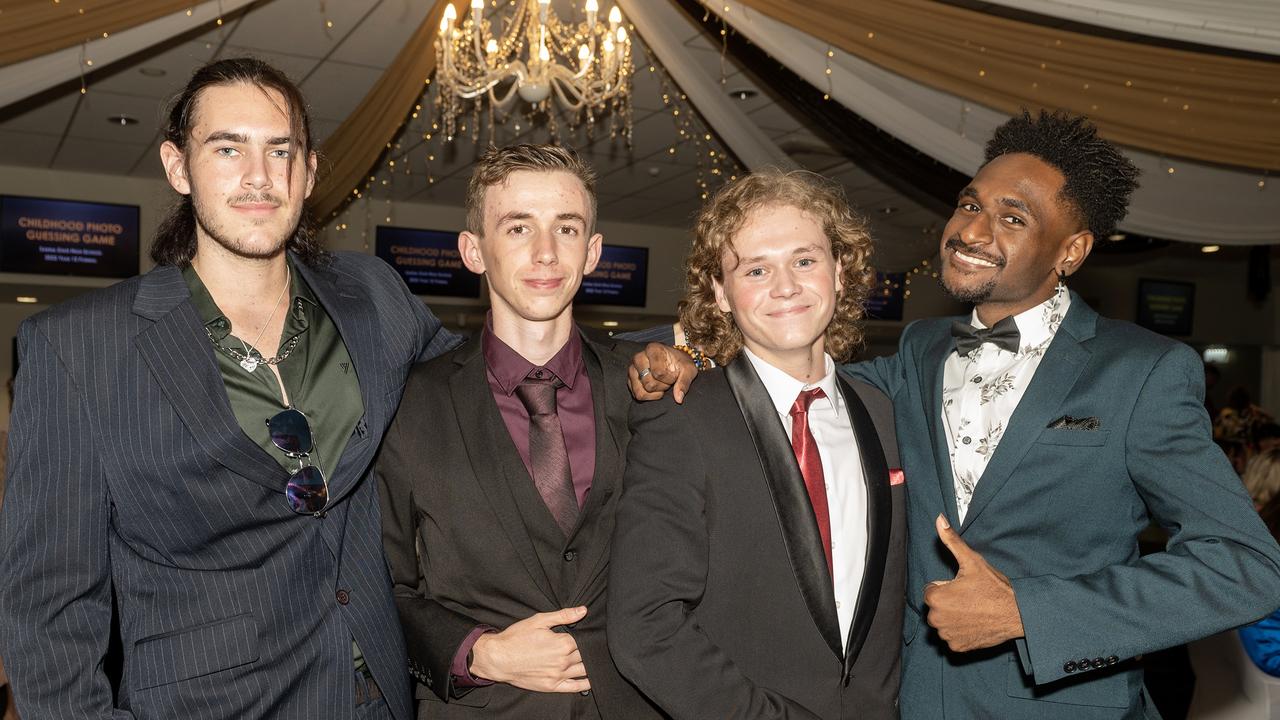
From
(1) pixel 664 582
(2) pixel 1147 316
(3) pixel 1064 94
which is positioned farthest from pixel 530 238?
(2) pixel 1147 316

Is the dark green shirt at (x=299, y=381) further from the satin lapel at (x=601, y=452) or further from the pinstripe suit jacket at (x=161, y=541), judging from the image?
the satin lapel at (x=601, y=452)

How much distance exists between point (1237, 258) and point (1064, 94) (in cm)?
1300

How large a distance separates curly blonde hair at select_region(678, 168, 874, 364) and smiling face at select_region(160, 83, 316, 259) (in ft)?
2.92

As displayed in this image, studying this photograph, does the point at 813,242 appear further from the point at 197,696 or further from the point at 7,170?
the point at 7,170

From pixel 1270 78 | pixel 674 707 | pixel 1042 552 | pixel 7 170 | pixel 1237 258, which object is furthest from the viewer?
pixel 1237 258

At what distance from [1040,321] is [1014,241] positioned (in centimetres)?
18

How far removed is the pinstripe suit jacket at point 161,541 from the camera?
1694mm

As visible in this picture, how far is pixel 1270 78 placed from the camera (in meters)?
3.40

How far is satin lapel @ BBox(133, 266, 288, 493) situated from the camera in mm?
1782

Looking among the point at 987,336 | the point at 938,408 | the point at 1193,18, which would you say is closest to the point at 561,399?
the point at 938,408

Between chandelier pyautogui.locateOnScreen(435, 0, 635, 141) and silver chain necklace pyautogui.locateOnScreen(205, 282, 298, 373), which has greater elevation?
chandelier pyautogui.locateOnScreen(435, 0, 635, 141)

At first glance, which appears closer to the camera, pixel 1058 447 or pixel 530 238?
pixel 1058 447

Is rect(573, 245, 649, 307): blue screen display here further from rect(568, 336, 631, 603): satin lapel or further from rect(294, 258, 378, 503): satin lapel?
rect(568, 336, 631, 603): satin lapel

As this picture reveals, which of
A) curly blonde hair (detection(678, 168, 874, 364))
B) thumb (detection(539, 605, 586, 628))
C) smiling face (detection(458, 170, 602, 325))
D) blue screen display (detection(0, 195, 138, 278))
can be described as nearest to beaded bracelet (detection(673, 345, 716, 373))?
curly blonde hair (detection(678, 168, 874, 364))
